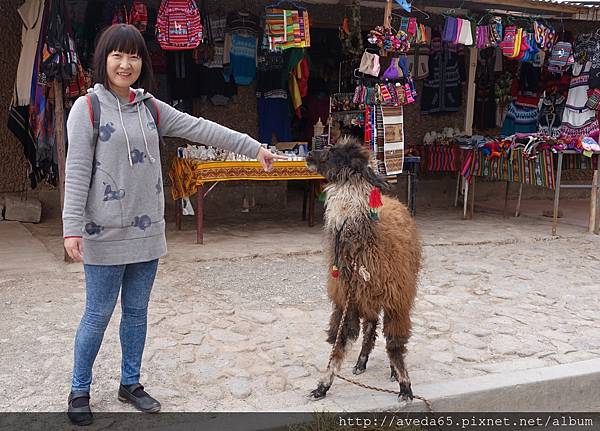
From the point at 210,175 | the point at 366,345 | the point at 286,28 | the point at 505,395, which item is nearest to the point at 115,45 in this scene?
the point at 366,345

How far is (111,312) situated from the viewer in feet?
10.8

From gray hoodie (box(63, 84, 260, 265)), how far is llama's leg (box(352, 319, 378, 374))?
1.51 m

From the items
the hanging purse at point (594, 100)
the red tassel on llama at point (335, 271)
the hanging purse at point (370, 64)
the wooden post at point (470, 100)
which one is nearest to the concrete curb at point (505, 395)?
the red tassel on llama at point (335, 271)

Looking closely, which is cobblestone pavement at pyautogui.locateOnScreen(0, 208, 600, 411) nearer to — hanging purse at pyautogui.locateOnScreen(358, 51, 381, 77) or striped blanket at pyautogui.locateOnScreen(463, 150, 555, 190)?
striped blanket at pyautogui.locateOnScreen(463, 150, 555, 190)

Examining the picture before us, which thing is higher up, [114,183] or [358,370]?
[114,183]

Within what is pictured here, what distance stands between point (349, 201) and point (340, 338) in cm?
83

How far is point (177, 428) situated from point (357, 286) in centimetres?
123

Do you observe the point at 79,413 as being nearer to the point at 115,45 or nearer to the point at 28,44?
the point at 115,45

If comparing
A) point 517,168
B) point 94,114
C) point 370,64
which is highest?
point 370,64

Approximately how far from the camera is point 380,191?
11.3 feet

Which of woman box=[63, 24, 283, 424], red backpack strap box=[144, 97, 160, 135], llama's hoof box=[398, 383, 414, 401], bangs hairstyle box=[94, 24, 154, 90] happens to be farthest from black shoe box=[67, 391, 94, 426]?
llama's hoof box=[398, 383, 414, 401]

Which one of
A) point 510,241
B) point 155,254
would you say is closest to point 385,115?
point 510,241

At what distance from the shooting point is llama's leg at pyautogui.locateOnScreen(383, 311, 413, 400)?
3.63 m

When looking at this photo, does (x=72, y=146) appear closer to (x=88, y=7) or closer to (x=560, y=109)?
(x=88, y=7)
